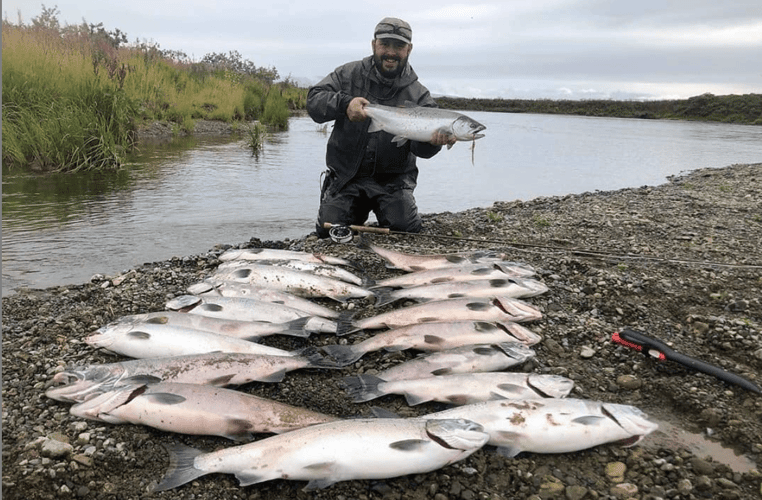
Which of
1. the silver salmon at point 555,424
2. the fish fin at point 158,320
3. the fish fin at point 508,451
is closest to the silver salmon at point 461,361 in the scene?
the silver salmon at point 555,424

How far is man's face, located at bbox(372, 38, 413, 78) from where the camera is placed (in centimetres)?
655

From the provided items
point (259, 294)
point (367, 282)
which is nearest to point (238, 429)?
point (259, 294)

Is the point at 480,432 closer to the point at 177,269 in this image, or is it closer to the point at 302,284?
the point at 302,284

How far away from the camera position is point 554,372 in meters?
3.62

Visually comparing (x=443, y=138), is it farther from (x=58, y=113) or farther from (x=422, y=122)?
(x=58, y=113)

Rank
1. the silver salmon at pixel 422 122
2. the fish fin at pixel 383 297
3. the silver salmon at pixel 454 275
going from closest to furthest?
the fish fin at pixel 383 297 → the silver salmon at pixel 454 275 → the silver salmon at pixel 422 122

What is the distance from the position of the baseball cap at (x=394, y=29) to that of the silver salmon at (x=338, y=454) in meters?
5.04

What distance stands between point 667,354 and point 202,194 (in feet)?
26.9

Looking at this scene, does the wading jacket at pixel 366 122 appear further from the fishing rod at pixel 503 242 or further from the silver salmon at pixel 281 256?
the silver salmon at pixel 281 256

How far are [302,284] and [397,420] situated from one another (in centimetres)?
230

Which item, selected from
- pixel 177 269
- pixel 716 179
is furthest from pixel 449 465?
pixel 716 179

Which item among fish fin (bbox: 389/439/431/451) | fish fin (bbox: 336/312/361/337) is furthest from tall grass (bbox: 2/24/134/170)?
fish fin (bbox: 389/439/431/451)

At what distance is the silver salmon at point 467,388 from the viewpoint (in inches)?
126

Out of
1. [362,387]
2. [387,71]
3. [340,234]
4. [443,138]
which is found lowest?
[362,387]
